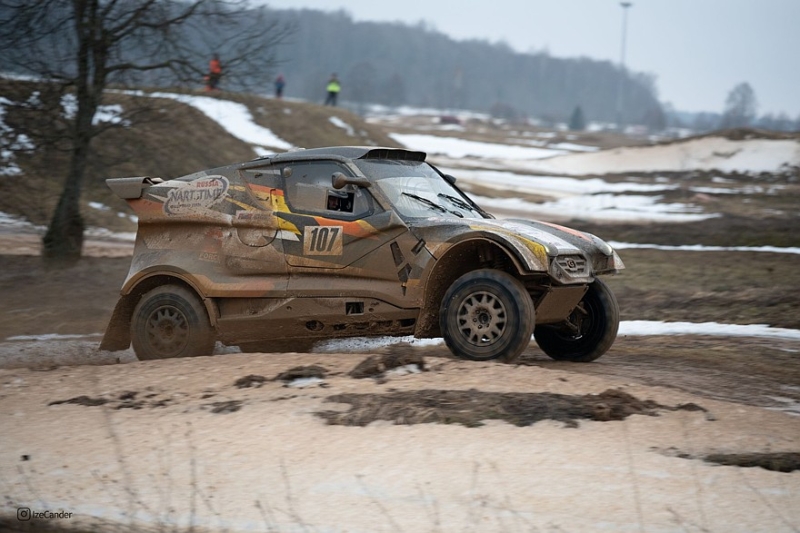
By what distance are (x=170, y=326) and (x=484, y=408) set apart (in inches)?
147

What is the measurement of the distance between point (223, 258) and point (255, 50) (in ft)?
27.0

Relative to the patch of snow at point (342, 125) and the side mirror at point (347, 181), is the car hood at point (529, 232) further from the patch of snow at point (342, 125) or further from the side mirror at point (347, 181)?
the patch of snow at point (342, 125)

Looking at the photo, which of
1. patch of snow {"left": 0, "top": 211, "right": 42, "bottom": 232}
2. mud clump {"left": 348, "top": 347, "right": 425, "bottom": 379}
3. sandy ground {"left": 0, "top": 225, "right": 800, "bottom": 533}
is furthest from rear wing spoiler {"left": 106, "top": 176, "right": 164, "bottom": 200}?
patch of snow {"left": 0, "top": 211, "right": 42, "bottom": 232}

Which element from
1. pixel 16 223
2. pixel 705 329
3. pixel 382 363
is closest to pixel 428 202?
pixel 382 363

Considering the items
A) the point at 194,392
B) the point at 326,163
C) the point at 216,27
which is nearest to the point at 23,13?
the point at 216,27

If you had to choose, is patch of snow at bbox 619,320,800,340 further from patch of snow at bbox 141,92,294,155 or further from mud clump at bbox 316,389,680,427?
patch of snow at bbox 141,92,294,155

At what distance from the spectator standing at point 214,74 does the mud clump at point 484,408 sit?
10194 millimetres

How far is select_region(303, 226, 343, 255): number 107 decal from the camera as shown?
863cm

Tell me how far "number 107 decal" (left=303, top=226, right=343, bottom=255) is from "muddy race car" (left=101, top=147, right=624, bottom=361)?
0.01 metres

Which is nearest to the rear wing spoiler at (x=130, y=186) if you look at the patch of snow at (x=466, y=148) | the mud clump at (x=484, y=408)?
the mud clump at (x=484, y=408)

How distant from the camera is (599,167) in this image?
1828 inches

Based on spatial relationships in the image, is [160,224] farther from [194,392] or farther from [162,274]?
[194,392]

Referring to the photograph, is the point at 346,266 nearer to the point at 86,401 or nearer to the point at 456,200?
the point at 456,200

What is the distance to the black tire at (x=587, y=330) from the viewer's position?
883 centimetres
